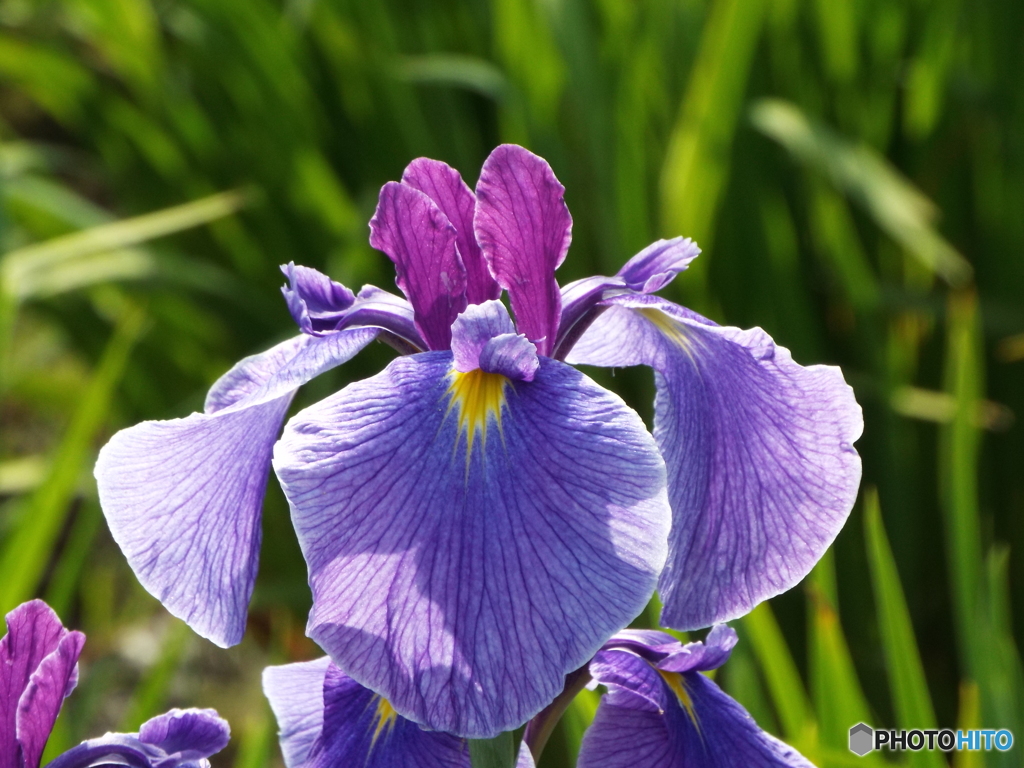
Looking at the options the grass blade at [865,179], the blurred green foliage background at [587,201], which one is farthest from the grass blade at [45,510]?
the grass blade at [865,179]

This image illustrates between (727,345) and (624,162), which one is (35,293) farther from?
(727,345)

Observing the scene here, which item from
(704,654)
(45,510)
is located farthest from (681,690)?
(45,510)

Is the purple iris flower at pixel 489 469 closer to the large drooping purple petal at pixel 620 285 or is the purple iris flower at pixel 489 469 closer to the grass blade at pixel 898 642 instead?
the large drooping purple petal at pixel 620 285

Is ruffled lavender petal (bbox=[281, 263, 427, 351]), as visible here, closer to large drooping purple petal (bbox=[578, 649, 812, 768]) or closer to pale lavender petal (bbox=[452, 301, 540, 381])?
pale lavender petal (bbox=[452, 301, 540, 381])

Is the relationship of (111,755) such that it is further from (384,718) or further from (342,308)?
(342,308)

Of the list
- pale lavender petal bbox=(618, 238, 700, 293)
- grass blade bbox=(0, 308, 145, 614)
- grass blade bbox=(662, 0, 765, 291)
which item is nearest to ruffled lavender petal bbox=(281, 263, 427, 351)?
pale lavender petal bbox=(618, 238, 700, 293)

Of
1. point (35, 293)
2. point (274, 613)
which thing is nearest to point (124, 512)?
point (35, 293)

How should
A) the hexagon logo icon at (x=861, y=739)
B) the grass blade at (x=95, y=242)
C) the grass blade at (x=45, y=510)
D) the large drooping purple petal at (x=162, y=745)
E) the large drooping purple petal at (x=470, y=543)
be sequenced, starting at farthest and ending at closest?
the grass blade at (x=95, y=242) → the grass blade at (x=45, y=510) → the hexagon logo icon at (x=861, y=739) → the large drooping purple petal at (x=162, y=745) → the large drooping purple petal at (x=470, y=543)

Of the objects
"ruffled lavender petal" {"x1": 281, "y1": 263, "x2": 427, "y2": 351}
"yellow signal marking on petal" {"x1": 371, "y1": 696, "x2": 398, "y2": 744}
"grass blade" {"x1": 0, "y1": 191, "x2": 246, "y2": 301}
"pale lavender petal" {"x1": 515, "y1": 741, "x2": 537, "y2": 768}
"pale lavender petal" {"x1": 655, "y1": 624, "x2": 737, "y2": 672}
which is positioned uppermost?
"grass blade" {"x1": 0, "y1": 191, "x2": 246, "y2": 301}
